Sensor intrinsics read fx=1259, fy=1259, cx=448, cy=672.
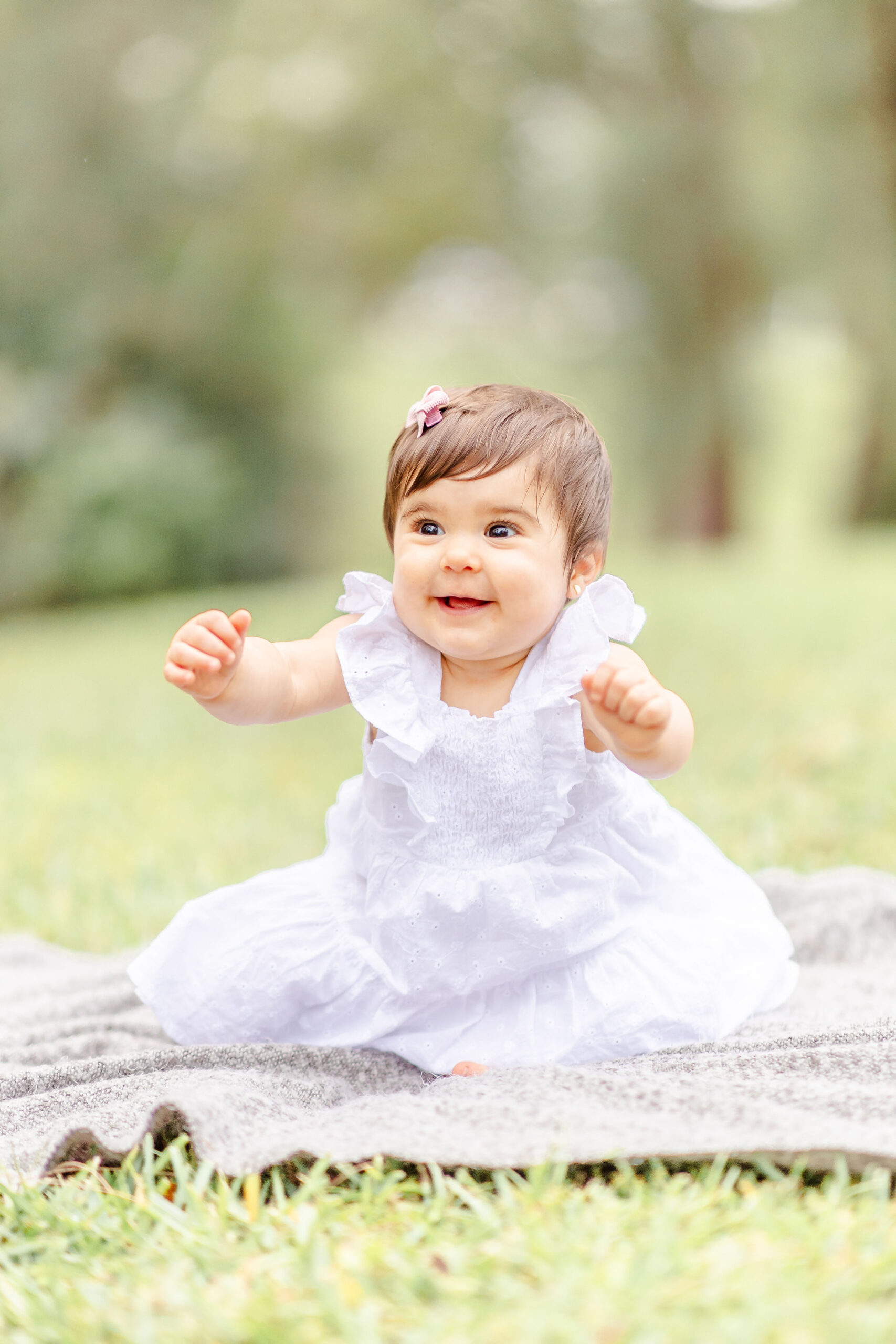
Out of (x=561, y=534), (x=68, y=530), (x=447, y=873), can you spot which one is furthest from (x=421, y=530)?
(x=68, y=530)

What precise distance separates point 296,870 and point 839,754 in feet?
6.76

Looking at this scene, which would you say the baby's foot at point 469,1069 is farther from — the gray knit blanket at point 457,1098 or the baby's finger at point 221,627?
the baby's finger at point 221,627

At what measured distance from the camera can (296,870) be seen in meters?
1.86

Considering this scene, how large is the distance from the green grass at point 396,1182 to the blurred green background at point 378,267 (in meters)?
1.76

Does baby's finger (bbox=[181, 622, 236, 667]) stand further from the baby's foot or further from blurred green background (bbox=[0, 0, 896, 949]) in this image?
blurred green background (bbox=[0, 0, 896, 949])

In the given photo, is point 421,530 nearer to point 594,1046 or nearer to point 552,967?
point 552,967

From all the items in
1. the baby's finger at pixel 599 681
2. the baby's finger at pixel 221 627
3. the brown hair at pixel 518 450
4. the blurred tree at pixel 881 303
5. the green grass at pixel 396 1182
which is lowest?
the green grass at pixel 396 1182

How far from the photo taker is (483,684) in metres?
1.74

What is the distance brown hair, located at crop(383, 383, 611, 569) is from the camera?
1.64 m

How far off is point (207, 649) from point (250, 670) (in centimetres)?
9

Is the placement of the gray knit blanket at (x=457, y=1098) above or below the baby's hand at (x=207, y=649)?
below

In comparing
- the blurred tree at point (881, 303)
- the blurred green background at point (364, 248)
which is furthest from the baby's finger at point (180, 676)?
the blurred green background at point (364, 248)

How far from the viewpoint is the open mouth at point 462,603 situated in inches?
65.2

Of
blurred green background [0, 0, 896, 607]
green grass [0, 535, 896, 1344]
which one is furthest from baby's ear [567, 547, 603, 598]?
blurred green background [0, 0, 896, 607]
